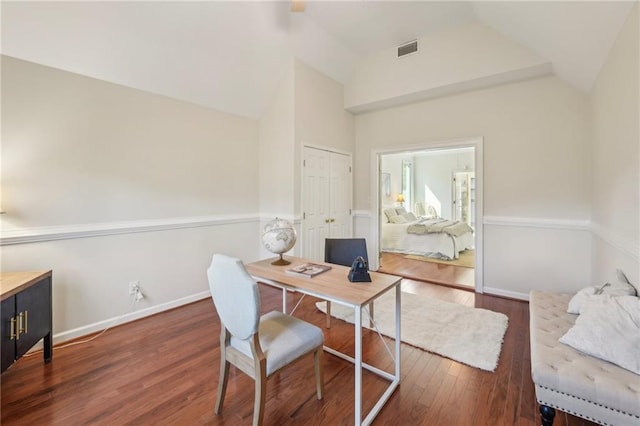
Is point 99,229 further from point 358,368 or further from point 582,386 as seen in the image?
point 582,386

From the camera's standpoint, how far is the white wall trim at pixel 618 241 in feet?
5.58

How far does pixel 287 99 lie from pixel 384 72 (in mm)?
1532

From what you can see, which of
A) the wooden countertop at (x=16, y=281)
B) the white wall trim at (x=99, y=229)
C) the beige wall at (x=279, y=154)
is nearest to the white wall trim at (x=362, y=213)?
the beige wall at (x=279, y=154)

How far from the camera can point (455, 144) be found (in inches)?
149

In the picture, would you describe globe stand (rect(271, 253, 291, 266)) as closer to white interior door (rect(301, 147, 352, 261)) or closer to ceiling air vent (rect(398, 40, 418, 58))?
white interior door (rect(301, 147, 352, 261))

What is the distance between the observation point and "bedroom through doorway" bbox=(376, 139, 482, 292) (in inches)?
158

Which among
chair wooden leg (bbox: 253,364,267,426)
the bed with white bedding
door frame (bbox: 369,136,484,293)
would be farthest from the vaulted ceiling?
the bed with white bedding

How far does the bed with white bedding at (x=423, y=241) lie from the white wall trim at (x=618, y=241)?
273 centimetres

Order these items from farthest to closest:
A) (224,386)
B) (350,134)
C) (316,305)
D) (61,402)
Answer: (350,134)
(316,305)
(61,402)
(224,386)

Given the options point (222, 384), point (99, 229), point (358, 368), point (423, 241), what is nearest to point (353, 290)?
point (358, 368)

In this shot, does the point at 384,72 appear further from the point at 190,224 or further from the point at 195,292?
the point at 195,292

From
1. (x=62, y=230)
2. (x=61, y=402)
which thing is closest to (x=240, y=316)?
(x=61, y=402)

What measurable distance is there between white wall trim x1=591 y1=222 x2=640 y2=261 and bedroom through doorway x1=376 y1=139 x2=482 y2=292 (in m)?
1.20

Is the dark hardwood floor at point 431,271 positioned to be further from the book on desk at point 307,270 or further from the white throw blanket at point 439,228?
the book on desk at point 307,270
